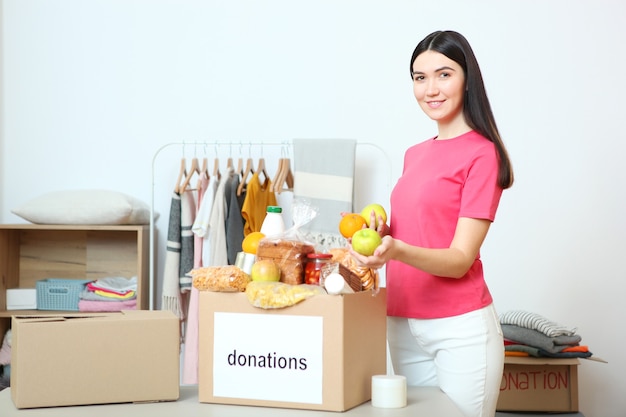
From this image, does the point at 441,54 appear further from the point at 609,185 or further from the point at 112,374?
the point at 609,185

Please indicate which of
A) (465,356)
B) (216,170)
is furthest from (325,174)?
(465,356)

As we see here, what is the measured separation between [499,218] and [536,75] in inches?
26.6

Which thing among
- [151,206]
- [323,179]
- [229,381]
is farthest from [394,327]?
[151,206]

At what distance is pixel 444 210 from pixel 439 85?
0.28 meters

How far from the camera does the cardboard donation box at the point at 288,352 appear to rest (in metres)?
1.41

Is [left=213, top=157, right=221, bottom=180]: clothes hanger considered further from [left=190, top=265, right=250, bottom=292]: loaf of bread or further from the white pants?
[left=190, top=265, right=250, bottom=292]: loaf of bread

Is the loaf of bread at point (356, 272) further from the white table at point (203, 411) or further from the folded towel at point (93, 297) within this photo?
the folded towel at point (93, 297)

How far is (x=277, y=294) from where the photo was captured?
4.69ft

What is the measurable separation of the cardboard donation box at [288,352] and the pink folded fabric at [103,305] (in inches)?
77.2

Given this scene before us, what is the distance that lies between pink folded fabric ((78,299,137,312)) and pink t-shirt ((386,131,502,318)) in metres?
1.90

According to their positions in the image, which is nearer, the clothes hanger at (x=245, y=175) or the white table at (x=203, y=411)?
the white table at (x=203, y=411)

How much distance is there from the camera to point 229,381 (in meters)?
1.49

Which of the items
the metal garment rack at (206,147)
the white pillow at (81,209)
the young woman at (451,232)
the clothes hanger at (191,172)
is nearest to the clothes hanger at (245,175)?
the metal garment rack at (206,147)

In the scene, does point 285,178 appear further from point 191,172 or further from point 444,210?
point 444,210
